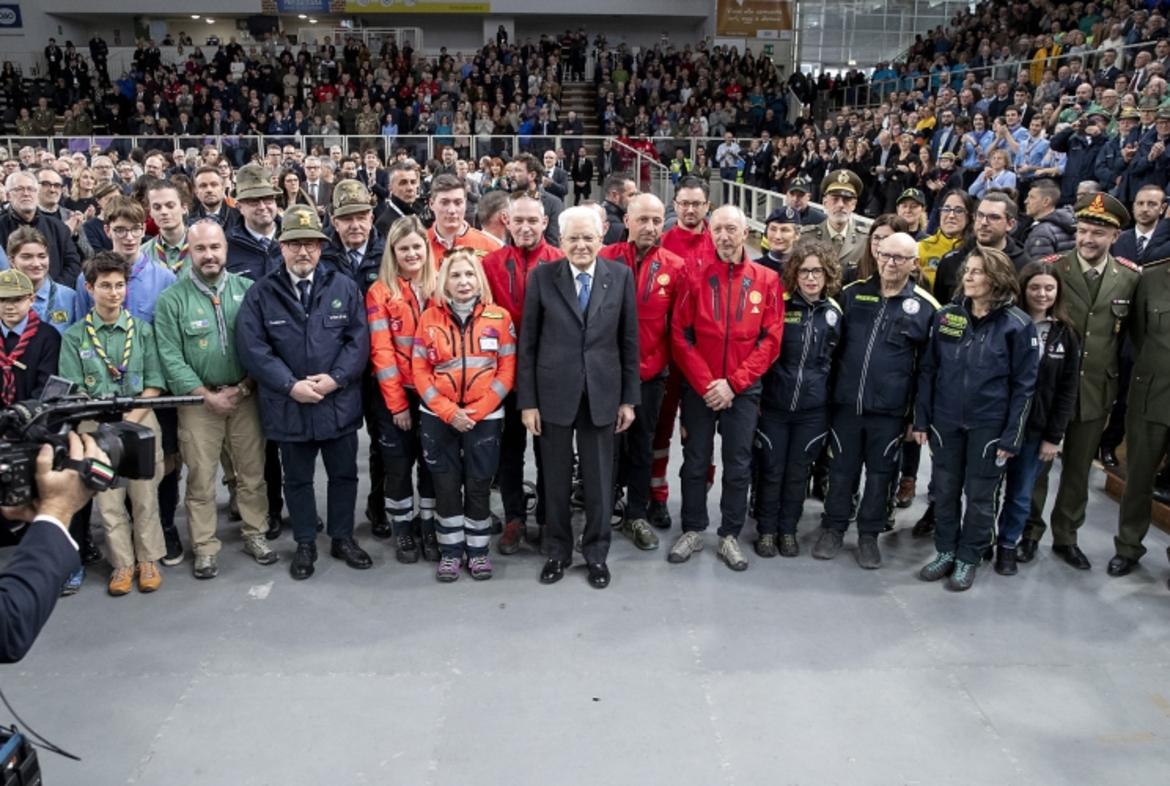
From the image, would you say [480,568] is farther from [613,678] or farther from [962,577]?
[962,577]

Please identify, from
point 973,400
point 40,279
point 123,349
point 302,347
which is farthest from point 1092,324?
point 40,279

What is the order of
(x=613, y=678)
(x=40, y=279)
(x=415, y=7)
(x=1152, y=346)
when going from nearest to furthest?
1. (x=613, y=678)
2. (x=1152, y=346)
3. (x=40, y=279)
4. (x=415, y=7)

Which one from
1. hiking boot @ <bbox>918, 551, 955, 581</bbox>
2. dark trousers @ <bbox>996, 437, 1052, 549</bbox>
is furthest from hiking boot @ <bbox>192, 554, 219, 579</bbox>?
dark trousers @ <bbox>996, 437, 1052, 549</bbox>

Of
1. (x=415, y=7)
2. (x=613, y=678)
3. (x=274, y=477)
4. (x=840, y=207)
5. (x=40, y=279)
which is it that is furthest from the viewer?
(x=415, y=7)

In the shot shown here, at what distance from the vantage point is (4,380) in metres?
4.14

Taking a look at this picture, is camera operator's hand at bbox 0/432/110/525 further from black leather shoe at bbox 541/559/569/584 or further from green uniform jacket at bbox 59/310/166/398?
Answer: black leather shoe at bbox 541/559/569/584

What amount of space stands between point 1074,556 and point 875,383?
4.44 ft

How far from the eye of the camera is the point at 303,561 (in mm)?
4504

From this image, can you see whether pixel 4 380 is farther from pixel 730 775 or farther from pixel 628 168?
pixel 628 168

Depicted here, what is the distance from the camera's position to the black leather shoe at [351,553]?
4574 millimetres

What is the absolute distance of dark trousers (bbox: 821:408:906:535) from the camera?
4.55m

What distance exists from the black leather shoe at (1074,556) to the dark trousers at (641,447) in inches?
82.1

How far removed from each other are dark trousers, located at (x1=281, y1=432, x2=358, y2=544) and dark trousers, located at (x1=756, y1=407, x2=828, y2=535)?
204 cm

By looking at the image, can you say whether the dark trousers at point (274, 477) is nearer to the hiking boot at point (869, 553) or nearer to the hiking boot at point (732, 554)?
the hiking boot at point (732, 554)
